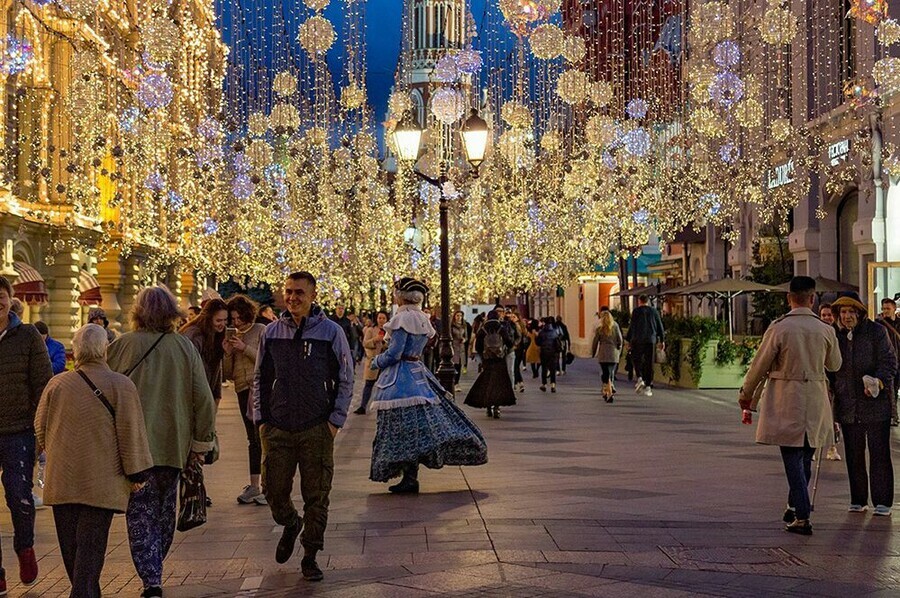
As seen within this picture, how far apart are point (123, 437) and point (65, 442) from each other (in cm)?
28

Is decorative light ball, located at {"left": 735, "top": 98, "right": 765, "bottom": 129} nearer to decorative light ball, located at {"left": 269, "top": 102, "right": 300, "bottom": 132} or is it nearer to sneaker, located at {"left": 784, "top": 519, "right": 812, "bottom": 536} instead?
decorative light ball, located at {"left": 269, "top": 102, "right": 300, "bottom": 132}

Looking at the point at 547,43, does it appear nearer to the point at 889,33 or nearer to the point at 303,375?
the point at 889,33

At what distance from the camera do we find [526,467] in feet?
48.6

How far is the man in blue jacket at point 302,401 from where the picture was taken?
8.73 metres

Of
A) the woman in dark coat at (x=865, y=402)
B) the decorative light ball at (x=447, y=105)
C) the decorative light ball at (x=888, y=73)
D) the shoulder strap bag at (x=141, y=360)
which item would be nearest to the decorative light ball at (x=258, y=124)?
the decorative light ball at (x=447, y=105)

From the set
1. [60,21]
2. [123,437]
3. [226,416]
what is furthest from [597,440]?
[60,21]

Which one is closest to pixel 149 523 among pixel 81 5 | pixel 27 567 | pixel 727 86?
pixel 27 567

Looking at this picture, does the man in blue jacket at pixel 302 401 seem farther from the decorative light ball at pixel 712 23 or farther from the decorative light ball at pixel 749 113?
the decorative light ball at pixel 749 113

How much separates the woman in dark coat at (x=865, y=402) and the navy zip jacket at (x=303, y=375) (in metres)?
4.54

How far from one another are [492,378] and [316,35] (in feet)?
20.4

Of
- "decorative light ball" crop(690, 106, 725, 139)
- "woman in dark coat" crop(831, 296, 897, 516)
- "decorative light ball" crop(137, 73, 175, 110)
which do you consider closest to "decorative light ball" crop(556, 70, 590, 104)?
"decorative light ball" crop(690, 106, 725, 139)

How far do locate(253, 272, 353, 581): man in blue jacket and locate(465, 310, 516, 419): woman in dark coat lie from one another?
1353 cm

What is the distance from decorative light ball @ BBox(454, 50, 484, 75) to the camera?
23.1 meters

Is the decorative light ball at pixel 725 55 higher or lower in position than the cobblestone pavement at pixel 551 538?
higher
